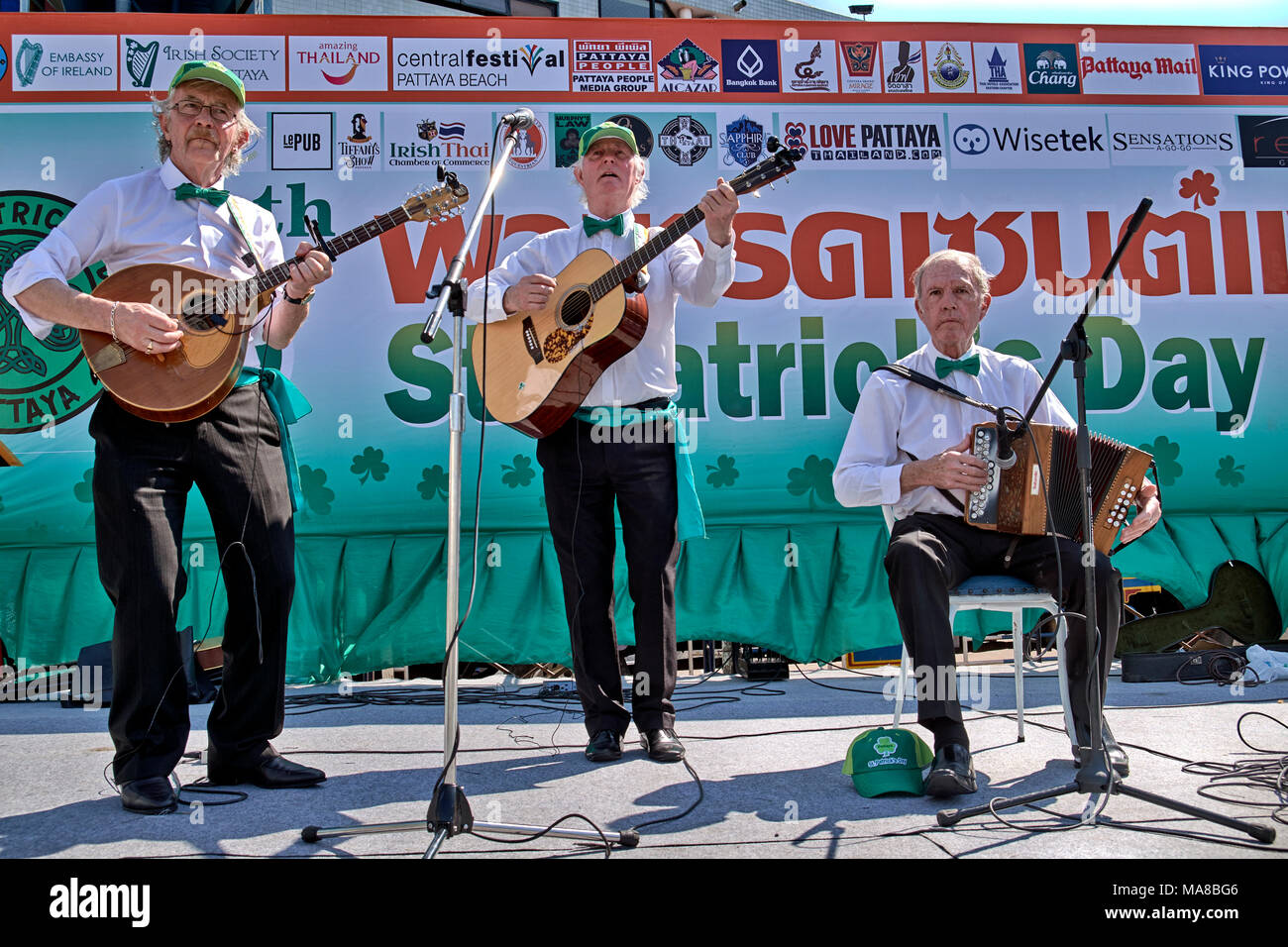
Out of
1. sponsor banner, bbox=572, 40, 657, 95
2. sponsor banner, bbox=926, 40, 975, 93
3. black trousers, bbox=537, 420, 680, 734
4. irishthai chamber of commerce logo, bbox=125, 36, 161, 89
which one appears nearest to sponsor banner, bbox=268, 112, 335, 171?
irishthai chamber of commerce logo, bbox=125, 36, 161, 89

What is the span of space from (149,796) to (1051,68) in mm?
5075

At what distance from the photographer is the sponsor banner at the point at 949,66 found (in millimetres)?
4941

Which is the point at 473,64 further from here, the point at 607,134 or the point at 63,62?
the point at 607,134

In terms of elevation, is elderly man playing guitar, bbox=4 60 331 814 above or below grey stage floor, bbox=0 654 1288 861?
above

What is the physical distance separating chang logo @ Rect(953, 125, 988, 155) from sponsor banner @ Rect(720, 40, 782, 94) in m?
0.93

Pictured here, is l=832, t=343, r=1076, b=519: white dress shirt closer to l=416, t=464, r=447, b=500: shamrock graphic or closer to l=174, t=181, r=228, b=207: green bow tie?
l=174, t=181, r=228, b=207: green bow tie

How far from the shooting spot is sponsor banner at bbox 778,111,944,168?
4902 mm

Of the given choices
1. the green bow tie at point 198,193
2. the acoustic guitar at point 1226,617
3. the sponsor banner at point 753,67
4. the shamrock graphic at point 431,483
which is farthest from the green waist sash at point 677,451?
the acoustic guitar at point 1226,617

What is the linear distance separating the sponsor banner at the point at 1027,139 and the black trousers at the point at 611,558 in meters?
2.85

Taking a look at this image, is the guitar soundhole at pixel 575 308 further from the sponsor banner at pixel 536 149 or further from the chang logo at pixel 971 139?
the chang logo at pixel 971 139

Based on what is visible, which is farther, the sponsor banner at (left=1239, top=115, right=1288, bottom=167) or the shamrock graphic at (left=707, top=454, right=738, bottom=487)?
the sponsor banner at (left=1239, top=115, right=1288, bottom=167)

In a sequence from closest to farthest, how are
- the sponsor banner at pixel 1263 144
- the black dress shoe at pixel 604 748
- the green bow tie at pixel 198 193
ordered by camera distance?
the green bow tie at pixel 198 193 → the black dress shoe at pixel 604 748 → the sponsor banner at pixel 1263 144

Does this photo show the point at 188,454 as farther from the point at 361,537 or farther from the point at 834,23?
the point at 834,23
